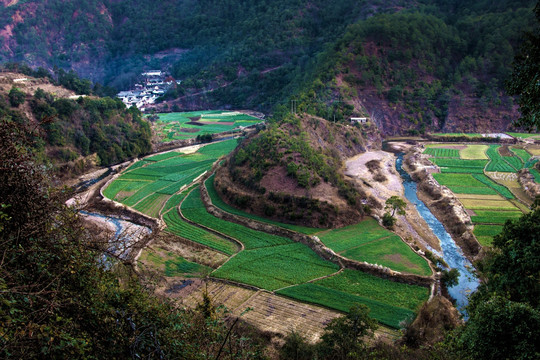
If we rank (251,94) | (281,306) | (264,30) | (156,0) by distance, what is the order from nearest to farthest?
1. (281,306)
2. (251,94)
3. (264,30)
4. (156,0)

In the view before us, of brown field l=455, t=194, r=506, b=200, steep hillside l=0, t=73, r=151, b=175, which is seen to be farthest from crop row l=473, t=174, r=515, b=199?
steep hillside l=0, t=73, r=151, b=175

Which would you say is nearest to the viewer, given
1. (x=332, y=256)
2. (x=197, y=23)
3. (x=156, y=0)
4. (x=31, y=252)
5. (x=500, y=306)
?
(x=31, y=252)

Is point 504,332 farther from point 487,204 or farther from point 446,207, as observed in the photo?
point 487,204

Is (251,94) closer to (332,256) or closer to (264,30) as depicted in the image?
(264,30)

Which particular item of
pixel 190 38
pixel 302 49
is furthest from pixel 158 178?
pixel 190 38

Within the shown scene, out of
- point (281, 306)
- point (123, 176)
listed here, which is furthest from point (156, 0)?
point (281, 306)

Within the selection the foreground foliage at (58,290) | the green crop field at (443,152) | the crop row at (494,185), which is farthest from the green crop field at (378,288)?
the green crop field at (443,152)
